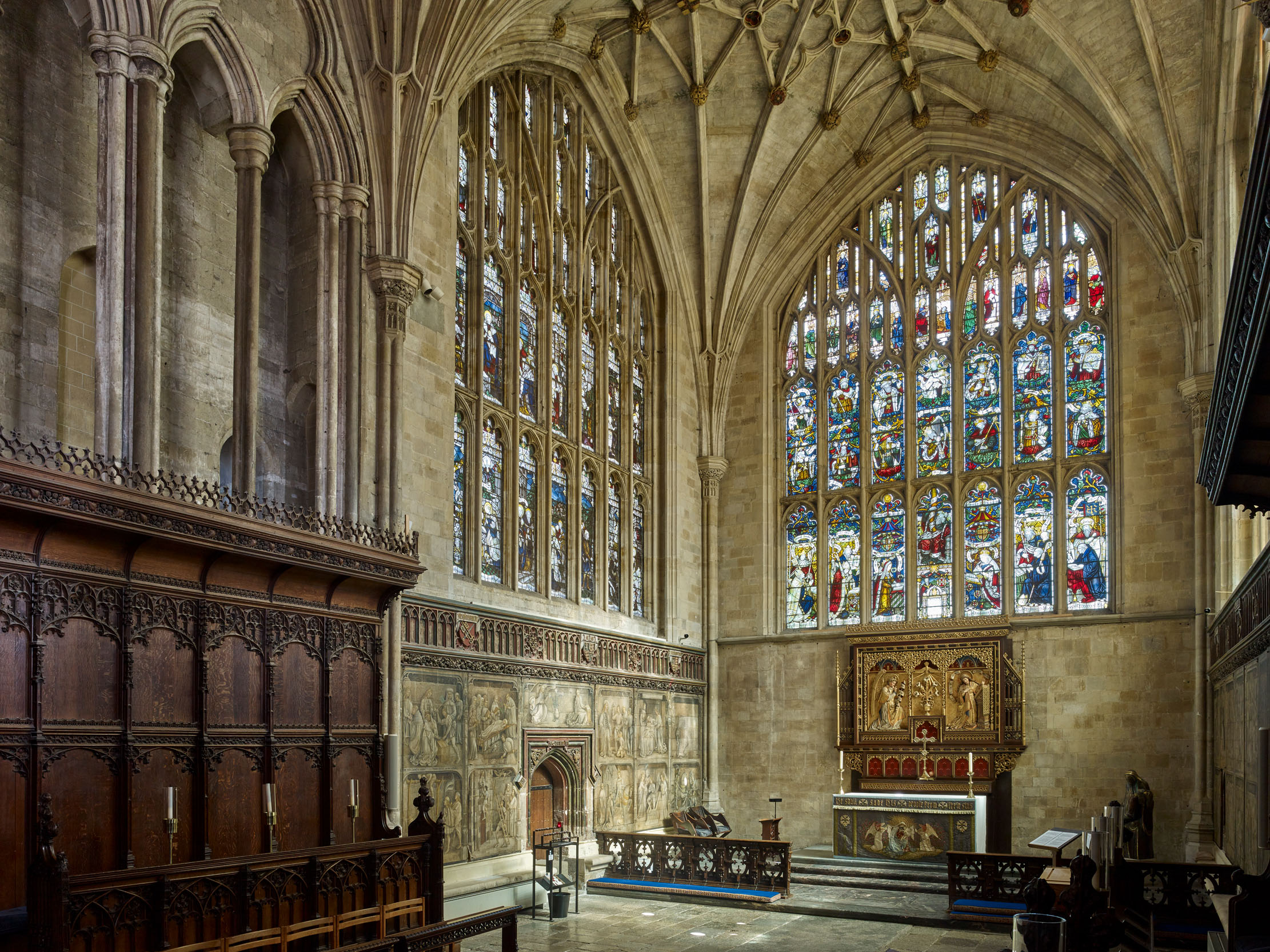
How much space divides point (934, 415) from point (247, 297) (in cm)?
1301

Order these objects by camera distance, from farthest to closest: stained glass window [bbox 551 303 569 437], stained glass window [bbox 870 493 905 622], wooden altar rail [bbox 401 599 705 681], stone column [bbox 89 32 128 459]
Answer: stained glass window [bbox 870 493 905 622]
stained glass window [bbox 551 303 569 437]
wooden altar rail [bbox 401 599 705 681]
stone column [bbox 89 32 128 459]

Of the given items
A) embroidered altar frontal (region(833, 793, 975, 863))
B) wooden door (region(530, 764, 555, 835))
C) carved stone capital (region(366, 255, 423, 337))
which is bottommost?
embroidered altar frontal (region(833, 793, 975, 863))

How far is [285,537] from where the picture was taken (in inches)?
394

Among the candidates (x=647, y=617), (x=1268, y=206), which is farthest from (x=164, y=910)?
(x=647, y=617)

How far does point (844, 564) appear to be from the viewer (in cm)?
2136

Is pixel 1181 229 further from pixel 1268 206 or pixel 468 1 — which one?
pixel 1268 206

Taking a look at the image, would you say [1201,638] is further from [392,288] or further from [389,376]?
[392,288]

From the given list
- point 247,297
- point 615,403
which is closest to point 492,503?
point 615,403

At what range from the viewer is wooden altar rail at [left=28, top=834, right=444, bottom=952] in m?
6.97

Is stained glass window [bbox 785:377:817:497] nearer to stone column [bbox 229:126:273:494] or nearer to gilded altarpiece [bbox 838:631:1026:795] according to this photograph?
gilded altarpiece [bbox 838:631:1026:795]

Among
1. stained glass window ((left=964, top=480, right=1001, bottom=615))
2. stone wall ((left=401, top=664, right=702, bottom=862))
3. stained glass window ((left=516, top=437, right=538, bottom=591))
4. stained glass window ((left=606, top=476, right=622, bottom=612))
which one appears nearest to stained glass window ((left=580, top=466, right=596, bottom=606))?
stained glass window ((left=606, top=476, right=622, bottom=612))

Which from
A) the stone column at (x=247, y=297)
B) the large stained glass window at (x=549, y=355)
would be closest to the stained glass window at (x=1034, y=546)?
the large stained glass window at (x=549, y=355)

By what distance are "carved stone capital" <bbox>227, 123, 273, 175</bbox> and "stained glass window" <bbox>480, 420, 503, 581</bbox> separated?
17.3ft

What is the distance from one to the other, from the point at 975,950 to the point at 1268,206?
31.8 ft
